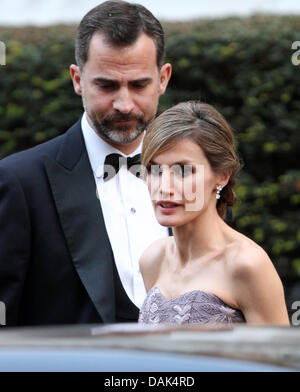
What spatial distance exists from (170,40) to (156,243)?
3.25 metres

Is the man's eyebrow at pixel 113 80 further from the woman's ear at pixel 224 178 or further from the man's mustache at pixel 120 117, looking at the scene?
the woman's ear at pixel 224 178

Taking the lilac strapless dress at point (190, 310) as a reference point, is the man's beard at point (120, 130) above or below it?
above

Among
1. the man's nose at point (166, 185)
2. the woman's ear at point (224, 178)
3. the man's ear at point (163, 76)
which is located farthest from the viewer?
the man's ear at point (163, 76)

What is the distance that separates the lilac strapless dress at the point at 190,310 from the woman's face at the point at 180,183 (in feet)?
0.95

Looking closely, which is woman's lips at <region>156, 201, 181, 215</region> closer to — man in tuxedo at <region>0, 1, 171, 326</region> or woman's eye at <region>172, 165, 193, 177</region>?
woman's eye at <region>172, 165, 193, 177</region>

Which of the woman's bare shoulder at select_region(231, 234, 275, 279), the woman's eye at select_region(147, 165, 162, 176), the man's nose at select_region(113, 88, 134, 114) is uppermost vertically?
the man's nose at select_region(113, 88, 134, 114)

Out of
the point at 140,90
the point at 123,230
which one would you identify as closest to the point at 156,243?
the point at 123,230

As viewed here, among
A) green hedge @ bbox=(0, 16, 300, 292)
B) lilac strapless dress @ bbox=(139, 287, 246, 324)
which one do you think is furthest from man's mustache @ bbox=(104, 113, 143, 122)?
green hedge @ bbox=(0, 16, 300, 292)

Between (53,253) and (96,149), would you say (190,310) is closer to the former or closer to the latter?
(53,253)

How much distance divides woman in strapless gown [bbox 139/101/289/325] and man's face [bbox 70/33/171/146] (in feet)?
1.48

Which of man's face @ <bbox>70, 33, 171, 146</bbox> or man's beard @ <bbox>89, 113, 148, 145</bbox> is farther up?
man's face @ <bbox>70, 33, 171, 146</bbox>

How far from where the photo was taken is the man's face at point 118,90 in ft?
13.1

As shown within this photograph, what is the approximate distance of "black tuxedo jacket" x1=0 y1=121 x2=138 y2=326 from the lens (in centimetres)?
382

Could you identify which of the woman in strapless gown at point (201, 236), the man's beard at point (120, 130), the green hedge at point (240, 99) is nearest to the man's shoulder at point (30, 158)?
the man's beard at point (120, 130)
